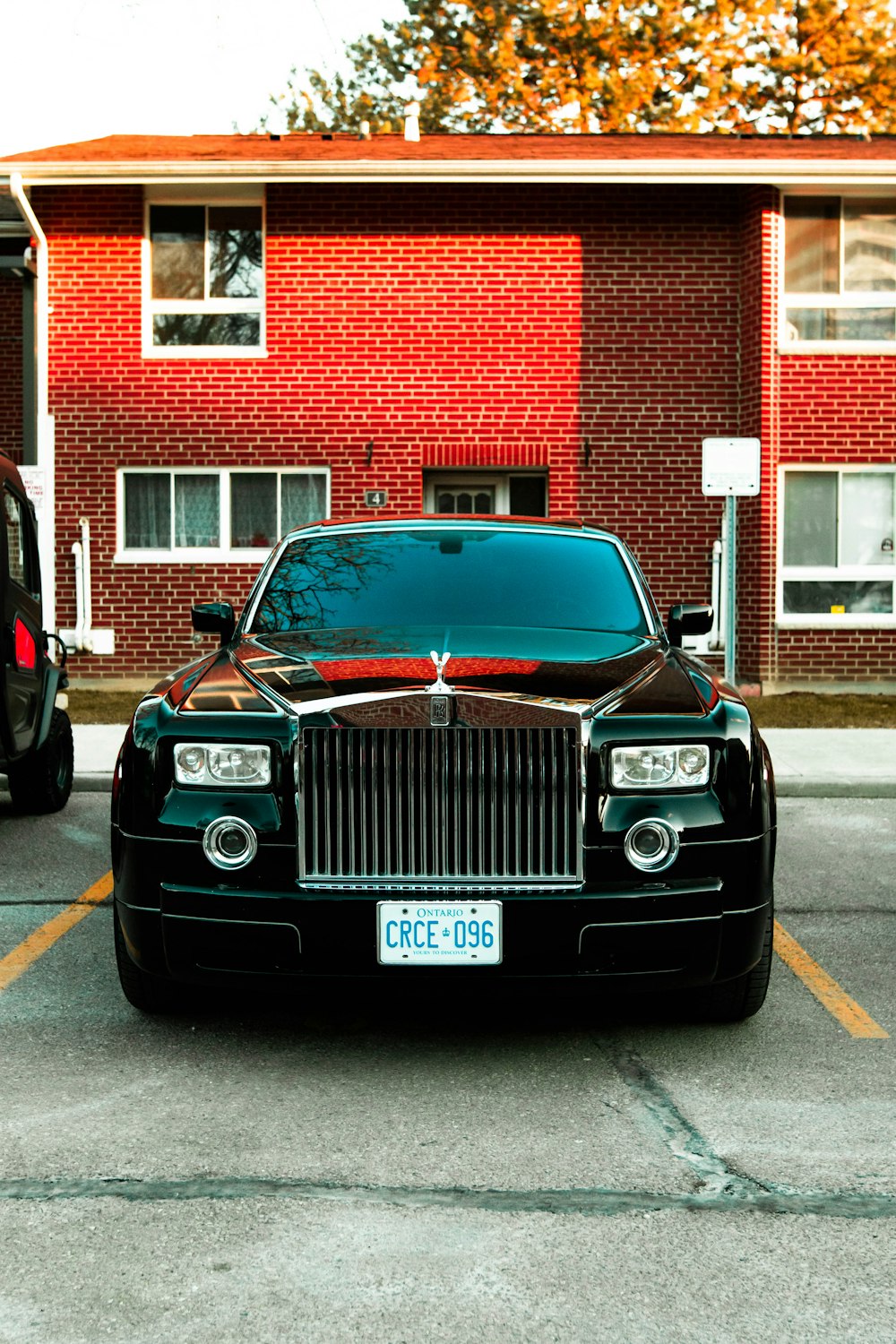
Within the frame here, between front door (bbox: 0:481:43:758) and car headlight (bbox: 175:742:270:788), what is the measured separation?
4.11 metres

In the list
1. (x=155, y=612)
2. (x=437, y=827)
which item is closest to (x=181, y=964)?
(x=437, y=827)

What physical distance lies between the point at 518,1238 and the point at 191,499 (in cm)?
1576

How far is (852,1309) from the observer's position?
311 centimetres

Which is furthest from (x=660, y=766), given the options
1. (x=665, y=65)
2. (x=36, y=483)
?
(x=665, y=65)

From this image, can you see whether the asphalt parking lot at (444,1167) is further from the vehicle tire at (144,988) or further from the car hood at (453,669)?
the car hood at (453,669)

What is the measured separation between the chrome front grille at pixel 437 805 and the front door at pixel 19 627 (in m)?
4.39

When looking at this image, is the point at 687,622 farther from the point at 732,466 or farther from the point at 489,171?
the point at 489,171

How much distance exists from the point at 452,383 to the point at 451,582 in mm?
12562

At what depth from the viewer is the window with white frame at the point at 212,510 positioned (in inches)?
727

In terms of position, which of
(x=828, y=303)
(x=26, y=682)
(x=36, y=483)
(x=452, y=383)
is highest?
(x=828, y=303)

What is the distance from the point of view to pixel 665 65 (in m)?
37.6

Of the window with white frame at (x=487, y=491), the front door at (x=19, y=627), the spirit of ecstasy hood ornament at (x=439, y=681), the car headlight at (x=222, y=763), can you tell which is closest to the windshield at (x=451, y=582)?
the spirit of ecstasy hood ornament at (x=439, y=681)

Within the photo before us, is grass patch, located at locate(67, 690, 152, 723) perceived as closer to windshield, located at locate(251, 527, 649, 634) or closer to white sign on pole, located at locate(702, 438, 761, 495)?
white sign on pole, located at locate(702, 438, 761, 495)

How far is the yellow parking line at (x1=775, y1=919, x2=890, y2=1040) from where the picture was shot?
5.20m
